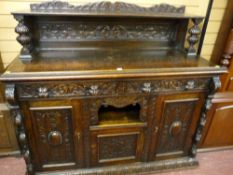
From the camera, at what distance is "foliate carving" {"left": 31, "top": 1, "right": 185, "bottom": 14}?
1407 mm

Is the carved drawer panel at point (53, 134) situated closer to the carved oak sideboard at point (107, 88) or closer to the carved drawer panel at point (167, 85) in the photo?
the carved oak sideboard at point (107, 88)

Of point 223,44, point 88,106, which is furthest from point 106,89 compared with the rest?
point 223,44

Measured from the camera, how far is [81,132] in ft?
4.69

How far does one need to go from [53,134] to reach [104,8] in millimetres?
1019

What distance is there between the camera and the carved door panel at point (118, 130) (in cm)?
138

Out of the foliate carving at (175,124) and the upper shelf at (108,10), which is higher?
the upper shelf at (108,10)

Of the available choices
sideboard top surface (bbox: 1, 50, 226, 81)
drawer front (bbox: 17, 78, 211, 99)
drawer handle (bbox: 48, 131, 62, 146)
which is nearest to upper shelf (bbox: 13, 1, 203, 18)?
sideboard top surface (bbox: 1, 50, 226, 81)

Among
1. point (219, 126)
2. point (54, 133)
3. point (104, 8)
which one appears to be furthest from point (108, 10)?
point (219, 126)

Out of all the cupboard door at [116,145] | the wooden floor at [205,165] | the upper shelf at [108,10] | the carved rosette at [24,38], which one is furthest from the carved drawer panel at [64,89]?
the wooden floor at [205,165]

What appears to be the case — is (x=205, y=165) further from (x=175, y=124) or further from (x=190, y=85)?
(x=190, y=85)

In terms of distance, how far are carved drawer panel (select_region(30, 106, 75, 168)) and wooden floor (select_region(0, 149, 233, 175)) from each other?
1.37 feet

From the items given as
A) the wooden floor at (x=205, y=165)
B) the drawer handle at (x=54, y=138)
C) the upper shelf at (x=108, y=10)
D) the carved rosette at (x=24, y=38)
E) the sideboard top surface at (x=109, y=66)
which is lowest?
the wooden floor at (x=205, y=165)

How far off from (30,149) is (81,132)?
407 mm

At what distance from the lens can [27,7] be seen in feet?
4.90
